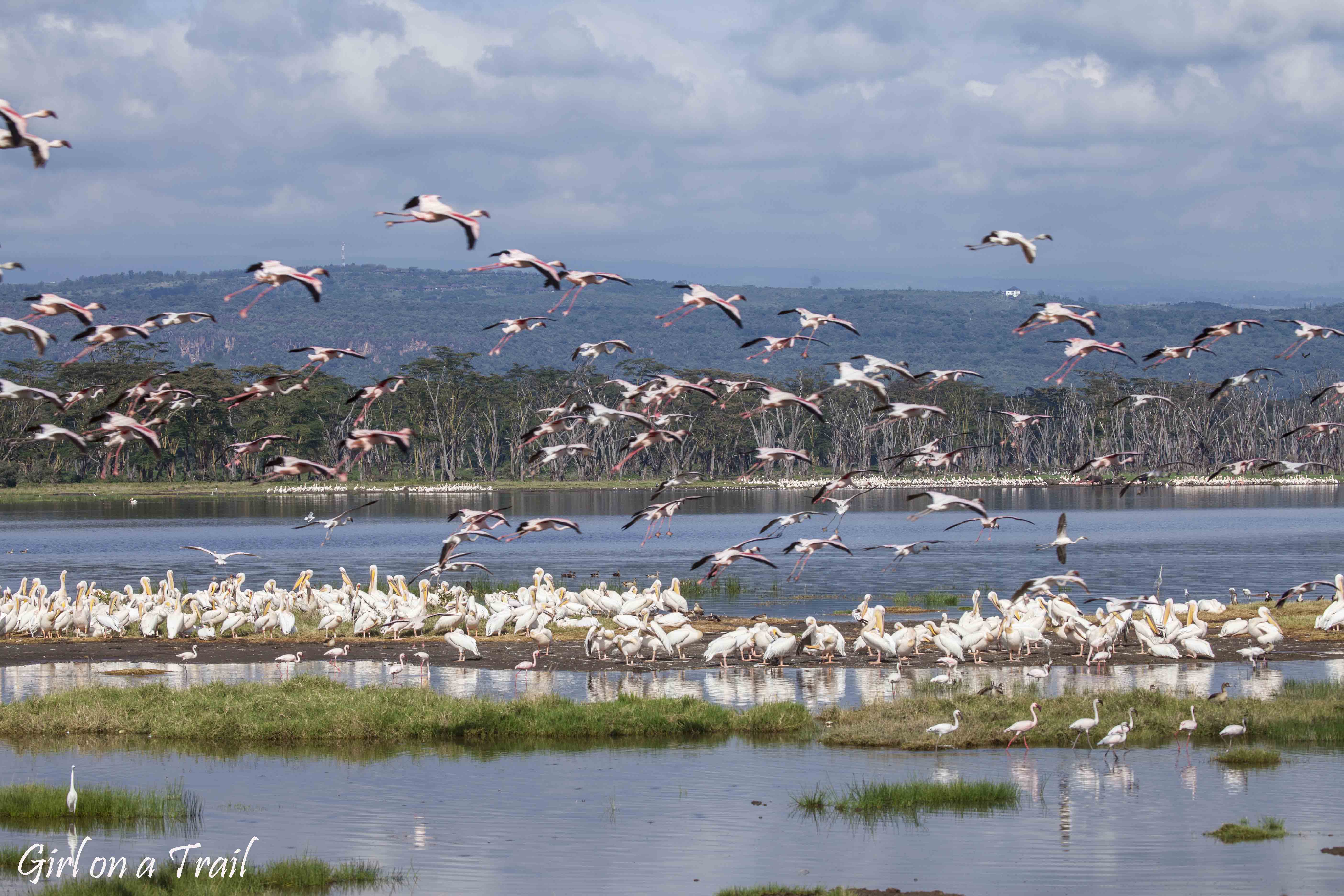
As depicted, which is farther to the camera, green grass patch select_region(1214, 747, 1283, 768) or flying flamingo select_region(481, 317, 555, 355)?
green grass patch select_region(1214, 747, 1283, 768)

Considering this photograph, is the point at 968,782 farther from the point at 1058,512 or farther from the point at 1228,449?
the point at 1228,449

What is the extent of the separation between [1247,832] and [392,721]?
10527mm

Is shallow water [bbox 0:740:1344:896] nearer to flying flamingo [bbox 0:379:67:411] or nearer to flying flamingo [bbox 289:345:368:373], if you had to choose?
flying flamingo [bbox 0:379:67:411]

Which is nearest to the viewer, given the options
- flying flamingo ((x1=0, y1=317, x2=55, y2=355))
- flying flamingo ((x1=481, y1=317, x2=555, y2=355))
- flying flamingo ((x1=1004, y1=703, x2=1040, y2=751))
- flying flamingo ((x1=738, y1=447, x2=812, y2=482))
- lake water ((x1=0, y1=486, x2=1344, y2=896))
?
flying flamingo ((x1=0, y1=317, x2=55, y2=355))

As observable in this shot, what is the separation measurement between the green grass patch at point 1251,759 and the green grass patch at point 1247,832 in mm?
2707

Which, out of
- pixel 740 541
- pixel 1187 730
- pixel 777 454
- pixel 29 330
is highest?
pixel 29 330

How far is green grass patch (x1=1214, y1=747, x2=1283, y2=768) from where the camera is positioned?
16.7 metres

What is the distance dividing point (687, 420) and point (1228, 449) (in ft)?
189

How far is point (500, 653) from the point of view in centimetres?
2661

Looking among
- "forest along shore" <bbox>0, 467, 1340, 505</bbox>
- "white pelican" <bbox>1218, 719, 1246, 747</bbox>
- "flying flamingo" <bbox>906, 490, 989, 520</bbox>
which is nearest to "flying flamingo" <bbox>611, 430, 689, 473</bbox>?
"flying flamingo" <bbox>906, 490, 989, 520</bbox>

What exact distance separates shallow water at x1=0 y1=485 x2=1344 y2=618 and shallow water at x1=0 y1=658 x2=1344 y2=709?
32.9 ft

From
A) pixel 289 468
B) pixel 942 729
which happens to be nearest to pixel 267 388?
pixel 289 468

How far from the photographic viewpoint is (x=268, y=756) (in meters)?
18.3

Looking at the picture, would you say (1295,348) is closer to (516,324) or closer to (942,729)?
(942,729)
